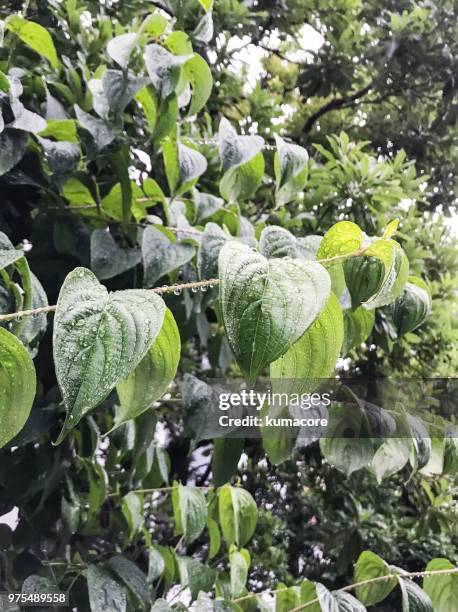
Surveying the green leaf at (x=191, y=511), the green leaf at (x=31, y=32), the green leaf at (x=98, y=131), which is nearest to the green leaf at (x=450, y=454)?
the green leaf at (x=191, y=511)

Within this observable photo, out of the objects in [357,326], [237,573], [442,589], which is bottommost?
[237,573]

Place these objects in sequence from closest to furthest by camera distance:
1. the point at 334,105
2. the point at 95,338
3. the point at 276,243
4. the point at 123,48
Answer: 1. the point at 95,338
2. the point at 276,243
3. the point at 123,48
4. the point at 334,105

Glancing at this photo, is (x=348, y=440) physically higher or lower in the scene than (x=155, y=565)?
higher

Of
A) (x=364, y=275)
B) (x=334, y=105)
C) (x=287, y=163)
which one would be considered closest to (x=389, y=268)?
(x=364, y=275)

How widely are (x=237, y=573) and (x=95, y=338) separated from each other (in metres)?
0.57

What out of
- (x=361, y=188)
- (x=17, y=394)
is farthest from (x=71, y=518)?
(x=361, y=188)

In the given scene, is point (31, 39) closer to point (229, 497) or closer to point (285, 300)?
point (285, 300)

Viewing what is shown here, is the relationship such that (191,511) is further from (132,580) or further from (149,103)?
(149,103)

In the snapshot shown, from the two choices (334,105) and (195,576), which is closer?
(195,576)

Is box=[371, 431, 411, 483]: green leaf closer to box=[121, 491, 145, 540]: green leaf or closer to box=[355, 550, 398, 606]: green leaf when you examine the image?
box=[355, 550, 398, 606]: green leaf

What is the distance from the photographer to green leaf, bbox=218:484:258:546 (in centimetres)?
69

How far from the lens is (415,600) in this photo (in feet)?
1.57

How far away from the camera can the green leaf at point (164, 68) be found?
1.48ft

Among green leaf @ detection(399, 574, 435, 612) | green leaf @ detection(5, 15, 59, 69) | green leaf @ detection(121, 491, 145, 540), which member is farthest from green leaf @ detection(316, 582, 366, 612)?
green leaf @ detection(5, 15, 59, 69)
